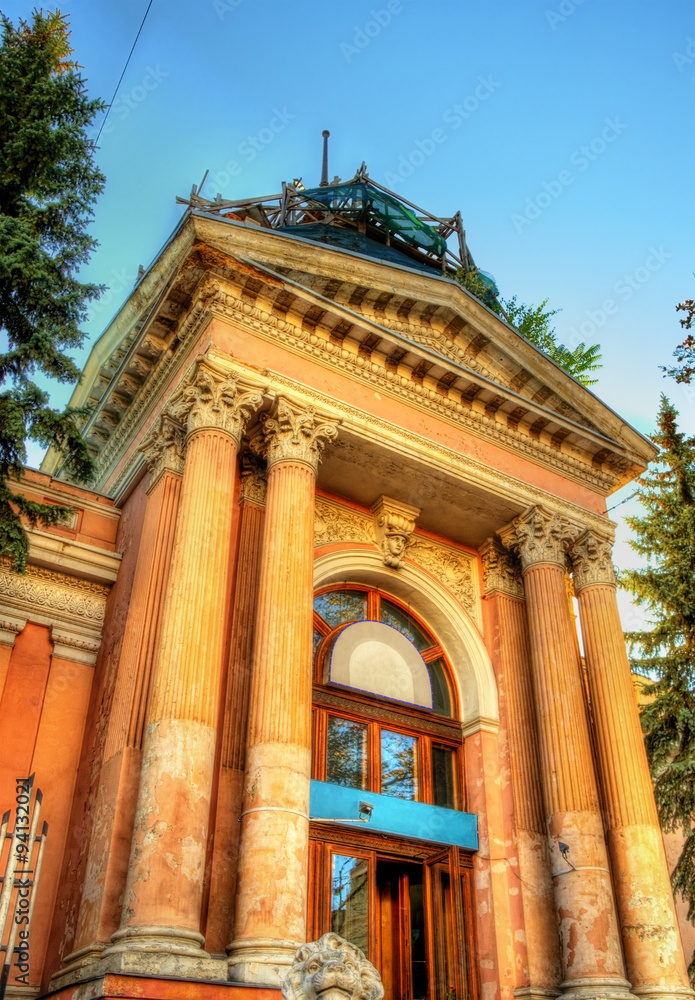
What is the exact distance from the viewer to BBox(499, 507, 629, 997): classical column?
39.2 feet

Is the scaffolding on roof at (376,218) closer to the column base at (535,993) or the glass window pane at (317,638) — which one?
the glass window pane at (317,638)

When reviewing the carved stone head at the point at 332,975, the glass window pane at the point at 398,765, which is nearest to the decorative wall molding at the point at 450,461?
the glass window pane at the point at 398,765

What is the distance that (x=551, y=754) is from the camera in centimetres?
1346

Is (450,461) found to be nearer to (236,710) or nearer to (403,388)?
(403,388)

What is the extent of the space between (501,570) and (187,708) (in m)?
7.69

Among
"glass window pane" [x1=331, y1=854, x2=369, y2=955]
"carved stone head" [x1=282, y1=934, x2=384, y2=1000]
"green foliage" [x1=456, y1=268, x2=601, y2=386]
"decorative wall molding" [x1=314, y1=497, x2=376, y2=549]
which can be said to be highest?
"green foliage" [x1=456, y1=268, x2=601, y2=386]

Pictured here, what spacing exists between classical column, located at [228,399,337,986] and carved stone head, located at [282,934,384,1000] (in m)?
3.80

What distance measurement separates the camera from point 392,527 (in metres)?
15.4

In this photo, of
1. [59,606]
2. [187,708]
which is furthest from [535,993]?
[59,606]

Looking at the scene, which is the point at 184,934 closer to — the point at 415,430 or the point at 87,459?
the point at 87,459

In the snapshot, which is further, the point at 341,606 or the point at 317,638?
the point at 341,606

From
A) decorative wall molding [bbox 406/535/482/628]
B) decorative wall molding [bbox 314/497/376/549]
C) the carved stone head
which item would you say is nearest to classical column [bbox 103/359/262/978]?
decorative wall molding [bbox 314/497/376/549]

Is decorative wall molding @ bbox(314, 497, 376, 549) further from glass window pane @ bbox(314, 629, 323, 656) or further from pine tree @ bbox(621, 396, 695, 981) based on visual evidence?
pine tree @ bbox(621, 396, 695, 981)

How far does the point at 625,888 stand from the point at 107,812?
23.8ft
